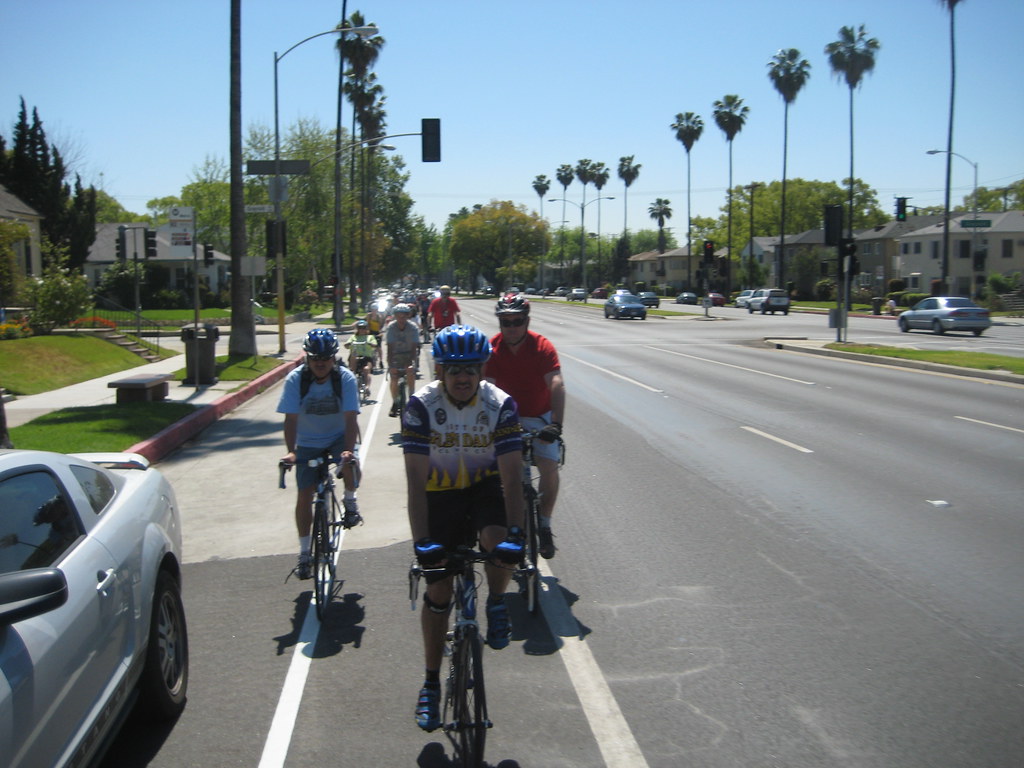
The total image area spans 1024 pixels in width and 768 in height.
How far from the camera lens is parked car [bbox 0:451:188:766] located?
304 centimetres

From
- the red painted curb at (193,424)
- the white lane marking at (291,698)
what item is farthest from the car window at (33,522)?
the red painted curb at (193,424)

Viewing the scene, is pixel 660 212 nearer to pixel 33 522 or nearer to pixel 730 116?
pixel 730 116

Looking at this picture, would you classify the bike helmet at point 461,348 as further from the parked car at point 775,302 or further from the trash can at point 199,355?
the parked car at point 775,302

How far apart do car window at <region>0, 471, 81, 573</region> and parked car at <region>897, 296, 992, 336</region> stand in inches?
1503

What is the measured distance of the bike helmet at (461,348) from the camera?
4332 millimetres

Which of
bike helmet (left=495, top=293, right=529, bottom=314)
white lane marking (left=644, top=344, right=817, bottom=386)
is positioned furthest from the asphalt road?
white lane marking (left=644, top=344, right=817, bottom=386)

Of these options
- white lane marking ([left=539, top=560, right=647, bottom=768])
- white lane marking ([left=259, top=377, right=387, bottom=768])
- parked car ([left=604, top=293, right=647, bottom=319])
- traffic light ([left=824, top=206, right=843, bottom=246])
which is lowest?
white lane marking ([left=259, top=377, right=387, bottom=768])

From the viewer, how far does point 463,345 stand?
14.3 feet

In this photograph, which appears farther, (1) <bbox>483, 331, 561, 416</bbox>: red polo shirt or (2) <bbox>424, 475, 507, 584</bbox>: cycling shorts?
(1) <bbox>483, 331, 561, 416</bbox>: red polo shirt

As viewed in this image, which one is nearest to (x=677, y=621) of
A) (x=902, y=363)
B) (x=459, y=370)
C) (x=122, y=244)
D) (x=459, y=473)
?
(x=459, y=473)

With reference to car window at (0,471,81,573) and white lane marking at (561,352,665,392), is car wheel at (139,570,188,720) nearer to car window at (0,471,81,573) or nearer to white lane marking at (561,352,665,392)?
car window at (0,471,81,573)

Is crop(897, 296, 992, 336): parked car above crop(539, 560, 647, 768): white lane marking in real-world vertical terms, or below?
above

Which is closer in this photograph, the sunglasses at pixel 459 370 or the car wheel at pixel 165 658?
the sunglasses at pixel 459 370

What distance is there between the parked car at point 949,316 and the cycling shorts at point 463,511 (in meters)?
36.9
